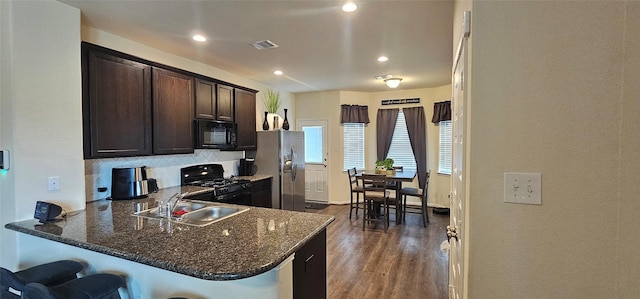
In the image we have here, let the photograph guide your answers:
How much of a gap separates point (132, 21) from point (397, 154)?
202 inches

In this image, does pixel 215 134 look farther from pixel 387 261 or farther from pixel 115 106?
pixel 387 261

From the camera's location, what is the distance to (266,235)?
164 centimetres

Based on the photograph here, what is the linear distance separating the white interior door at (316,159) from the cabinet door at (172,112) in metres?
Result: 3.25

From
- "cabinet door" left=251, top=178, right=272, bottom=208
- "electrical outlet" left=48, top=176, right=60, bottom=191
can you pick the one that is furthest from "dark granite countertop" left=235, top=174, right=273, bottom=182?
"electrical outlet" left=48, top=176, right=60, bottom=191

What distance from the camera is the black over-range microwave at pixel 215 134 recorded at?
352 cm

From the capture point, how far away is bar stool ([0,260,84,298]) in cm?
142

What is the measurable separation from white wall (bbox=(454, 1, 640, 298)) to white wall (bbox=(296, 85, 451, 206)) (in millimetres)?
4924

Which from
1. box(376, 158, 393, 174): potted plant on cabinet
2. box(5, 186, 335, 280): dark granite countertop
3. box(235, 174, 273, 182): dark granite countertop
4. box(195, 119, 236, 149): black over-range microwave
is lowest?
box(5, 186, 335, 280): dark granite countertop

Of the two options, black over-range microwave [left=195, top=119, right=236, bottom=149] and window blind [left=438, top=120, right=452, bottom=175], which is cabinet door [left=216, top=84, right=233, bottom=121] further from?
window blind [left=438, top=120, right=452, bottom=175]

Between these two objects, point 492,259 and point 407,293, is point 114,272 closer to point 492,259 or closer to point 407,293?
point 492,259

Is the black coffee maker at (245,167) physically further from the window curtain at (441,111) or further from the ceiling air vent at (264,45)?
the window curtain at (441,111)

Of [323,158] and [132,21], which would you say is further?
[323,158]

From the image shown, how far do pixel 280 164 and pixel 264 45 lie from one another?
1968mm

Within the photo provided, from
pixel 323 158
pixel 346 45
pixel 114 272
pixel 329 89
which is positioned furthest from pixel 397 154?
pixel 114 272
